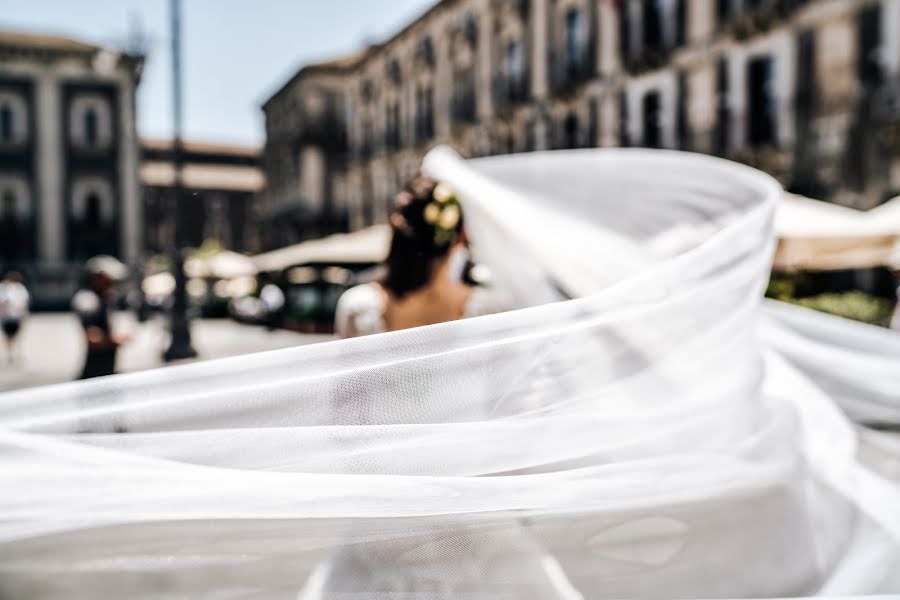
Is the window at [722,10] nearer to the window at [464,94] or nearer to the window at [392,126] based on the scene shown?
the window at [464,94]

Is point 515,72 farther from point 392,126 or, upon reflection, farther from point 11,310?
point 11,310

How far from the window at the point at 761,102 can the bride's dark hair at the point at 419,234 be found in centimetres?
1419

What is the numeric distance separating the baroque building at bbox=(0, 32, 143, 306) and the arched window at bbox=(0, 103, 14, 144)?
5 cm

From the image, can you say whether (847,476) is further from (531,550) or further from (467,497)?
(467,497)

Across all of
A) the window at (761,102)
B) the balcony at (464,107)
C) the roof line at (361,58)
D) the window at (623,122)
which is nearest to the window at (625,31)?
the window at (623,122)

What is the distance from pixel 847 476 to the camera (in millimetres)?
2871

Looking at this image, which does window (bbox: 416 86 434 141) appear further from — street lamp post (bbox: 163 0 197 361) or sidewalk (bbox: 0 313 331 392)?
street lamp post (bbox: 163 0 197 361)

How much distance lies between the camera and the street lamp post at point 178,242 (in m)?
10.8

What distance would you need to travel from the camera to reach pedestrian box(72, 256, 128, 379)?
4.61 m

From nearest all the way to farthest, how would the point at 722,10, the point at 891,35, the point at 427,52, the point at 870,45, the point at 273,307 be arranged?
the point at 891,35, the point at 870,45, the point at 722,10, the point at 273,307, the point at 427,52

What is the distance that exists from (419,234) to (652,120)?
17.0 metres

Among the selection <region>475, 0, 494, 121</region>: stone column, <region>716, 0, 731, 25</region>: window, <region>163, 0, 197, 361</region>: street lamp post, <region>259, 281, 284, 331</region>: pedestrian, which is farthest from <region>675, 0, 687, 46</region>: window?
<region>259, 281, 284, 331</region>: pedestrian

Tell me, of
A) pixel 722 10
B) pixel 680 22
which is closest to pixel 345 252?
pixel 680 22

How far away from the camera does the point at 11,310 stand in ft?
36.9
